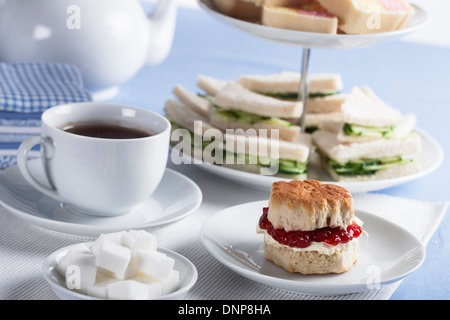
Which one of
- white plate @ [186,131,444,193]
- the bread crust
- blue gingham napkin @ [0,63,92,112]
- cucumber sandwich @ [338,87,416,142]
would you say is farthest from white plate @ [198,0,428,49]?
the bread crust

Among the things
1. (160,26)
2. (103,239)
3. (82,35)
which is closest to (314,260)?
(103,239)

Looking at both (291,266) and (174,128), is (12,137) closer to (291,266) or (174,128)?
(174,128)

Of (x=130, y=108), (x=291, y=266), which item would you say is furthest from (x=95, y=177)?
(x=291, y=266)

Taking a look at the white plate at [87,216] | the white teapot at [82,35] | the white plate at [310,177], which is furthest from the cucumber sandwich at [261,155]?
the white teapot at [82,35]

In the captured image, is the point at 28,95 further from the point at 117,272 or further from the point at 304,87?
the point at 117,272

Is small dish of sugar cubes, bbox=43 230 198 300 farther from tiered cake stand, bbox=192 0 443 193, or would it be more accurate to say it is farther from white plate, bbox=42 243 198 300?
tiered cake stand, bbox=192 0 443 193

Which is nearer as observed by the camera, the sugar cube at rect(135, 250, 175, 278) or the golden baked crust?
the sugar cube at rect(135, 250, 175, 278)

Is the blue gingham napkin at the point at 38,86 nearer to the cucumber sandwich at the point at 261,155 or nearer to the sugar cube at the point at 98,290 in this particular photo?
the cucumber sandwich at the point at 261,155
